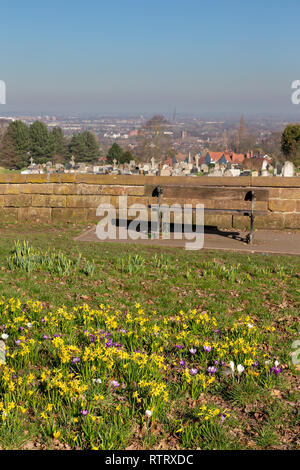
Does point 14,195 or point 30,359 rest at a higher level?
point 14,195

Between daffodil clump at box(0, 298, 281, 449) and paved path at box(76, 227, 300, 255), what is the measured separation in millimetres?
2760

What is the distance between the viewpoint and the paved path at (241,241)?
294 inches

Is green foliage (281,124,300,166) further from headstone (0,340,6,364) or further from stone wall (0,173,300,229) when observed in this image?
headstone (0,340,6,364)

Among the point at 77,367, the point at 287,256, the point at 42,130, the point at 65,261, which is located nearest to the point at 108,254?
the point at 65,261

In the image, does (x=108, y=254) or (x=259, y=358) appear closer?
(x=259, y=358)

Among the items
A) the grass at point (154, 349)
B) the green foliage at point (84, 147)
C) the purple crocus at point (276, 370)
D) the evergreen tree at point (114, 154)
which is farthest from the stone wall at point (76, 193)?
the green foliage at point (84, 147)

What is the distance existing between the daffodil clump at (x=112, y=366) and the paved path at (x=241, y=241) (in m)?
2.76

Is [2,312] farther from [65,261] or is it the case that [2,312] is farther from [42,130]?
[42,130]

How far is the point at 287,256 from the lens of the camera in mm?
7004

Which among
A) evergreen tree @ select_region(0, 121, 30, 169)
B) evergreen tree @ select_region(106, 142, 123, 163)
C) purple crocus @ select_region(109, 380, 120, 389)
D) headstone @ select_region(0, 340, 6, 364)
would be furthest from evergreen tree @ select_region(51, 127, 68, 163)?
purple crocus @ select_region(109, 380, 120, 389)

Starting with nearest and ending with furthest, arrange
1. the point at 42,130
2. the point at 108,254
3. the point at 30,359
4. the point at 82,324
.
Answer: the point at 30,359 < the point at 82,324 < the point at 108,254 < the point at 42,130

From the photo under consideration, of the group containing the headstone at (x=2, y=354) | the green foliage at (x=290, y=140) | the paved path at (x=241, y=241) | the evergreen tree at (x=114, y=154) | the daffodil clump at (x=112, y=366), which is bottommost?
the daffodil clump at (x=112, y=366)

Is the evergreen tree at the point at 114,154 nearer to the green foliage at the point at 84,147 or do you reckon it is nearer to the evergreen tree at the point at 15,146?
the evergreen tree at the point at 15,146

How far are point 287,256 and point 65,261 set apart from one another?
3.34m
